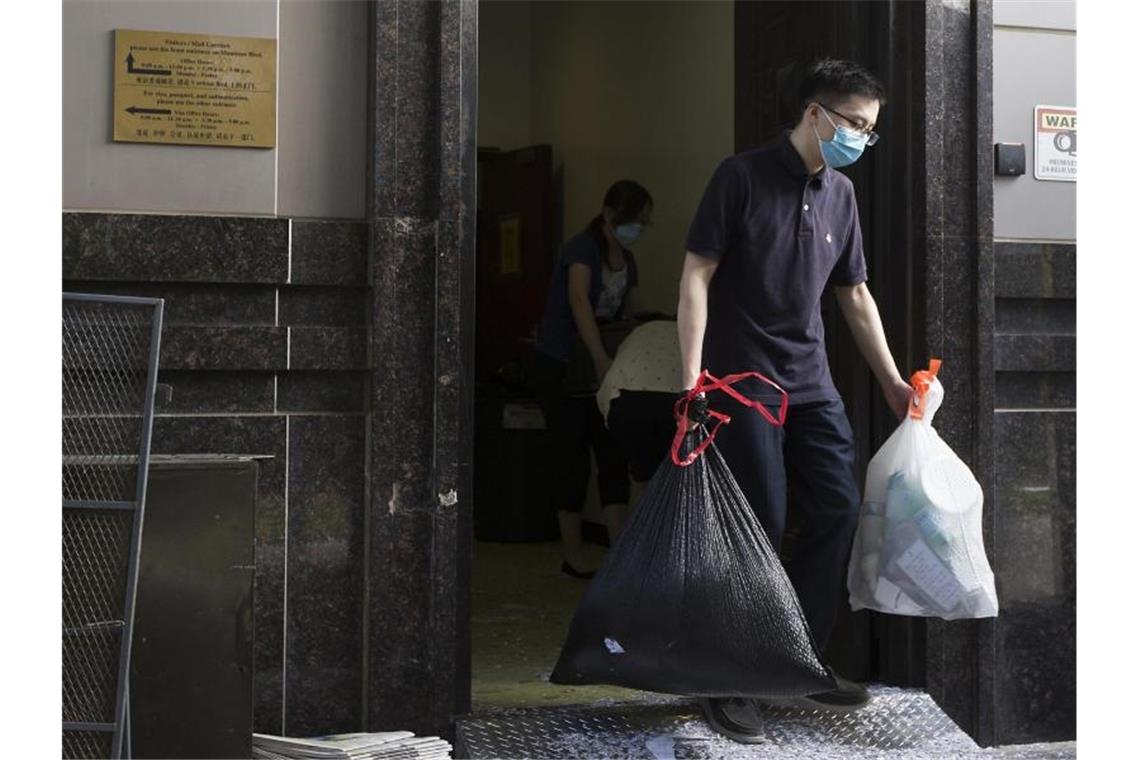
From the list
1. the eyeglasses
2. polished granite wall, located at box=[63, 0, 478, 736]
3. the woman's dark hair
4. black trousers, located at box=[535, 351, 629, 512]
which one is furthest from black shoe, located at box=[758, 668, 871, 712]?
the woman's dark hair

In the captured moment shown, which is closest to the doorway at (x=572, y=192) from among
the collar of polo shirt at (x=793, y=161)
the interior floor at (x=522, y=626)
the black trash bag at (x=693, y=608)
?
the interior floor at (x=522, y=626)

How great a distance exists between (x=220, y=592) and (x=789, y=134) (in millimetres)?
2030

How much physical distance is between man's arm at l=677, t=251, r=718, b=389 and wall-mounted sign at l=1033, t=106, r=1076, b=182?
4.42 feet

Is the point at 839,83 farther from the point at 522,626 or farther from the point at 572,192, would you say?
the point at 572,192

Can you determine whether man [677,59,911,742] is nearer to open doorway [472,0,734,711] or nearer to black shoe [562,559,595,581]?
open doorway [472,0,734,711]

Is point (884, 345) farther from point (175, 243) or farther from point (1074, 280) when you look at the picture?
point (175, 243)

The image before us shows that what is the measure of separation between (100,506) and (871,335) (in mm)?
2269

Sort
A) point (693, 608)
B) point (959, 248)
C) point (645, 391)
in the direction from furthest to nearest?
point (645, 391)
point (959, 248)
point (693, 608)

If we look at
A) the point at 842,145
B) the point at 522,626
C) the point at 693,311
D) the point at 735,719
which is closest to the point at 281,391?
the point at 693,311

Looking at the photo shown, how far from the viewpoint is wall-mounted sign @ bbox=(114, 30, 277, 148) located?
4.32 m

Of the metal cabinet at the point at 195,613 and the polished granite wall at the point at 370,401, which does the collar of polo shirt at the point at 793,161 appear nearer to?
the polished granite wall at the point at 370,401

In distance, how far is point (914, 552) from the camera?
4312 millimetres

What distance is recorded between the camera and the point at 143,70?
14.2ft
